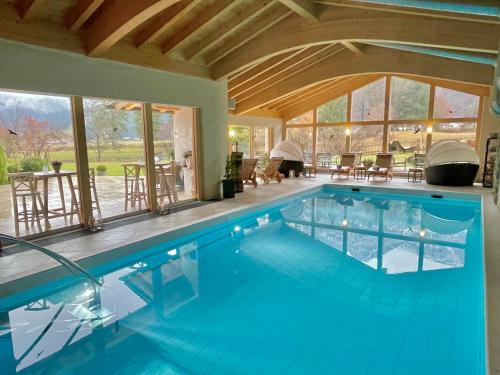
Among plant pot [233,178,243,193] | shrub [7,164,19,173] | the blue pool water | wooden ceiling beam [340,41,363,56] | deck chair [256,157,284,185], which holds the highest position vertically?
wooden ceiling beam [340,41,363,56]

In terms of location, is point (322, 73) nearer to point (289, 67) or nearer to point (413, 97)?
point (289, 67)

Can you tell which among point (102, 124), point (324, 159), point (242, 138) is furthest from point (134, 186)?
point (324, 159)

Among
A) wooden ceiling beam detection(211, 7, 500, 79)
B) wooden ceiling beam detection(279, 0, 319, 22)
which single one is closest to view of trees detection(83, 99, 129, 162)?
wooden ceiling beam detection(211, 7, 500, 79)

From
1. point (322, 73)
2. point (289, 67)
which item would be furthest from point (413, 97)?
point (289, 67)

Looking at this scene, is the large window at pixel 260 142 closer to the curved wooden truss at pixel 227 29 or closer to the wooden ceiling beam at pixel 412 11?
the curved wooden truss at pixel 227 29

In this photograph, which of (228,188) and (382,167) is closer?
(228,188)

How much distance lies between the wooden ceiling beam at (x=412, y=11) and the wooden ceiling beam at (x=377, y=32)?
0.61 feet

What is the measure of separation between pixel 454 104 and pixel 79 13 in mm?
11477

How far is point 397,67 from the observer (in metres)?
8.70

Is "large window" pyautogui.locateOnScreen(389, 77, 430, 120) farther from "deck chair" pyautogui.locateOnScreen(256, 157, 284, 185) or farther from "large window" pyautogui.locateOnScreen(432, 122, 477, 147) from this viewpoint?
"deck chair" pyautogui.locateOnScreen(256, 157, 284, 185)

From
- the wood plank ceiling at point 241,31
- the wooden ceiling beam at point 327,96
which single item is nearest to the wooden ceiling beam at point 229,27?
the wood plank ceiling at point 241,31

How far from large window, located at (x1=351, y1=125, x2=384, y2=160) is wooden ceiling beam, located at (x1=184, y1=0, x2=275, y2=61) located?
7944mm

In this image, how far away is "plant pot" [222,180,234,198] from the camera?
7.94 metres

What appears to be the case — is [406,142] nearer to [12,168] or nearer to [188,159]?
[188,159]
